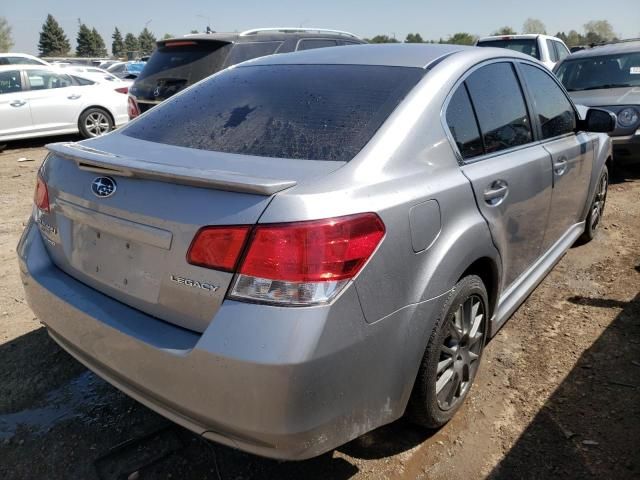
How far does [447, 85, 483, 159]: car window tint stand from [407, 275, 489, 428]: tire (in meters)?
0.59

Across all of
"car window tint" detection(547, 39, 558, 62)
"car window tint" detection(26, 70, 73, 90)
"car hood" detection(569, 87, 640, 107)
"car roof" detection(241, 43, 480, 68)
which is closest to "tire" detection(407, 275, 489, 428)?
"car roof" detection(241, 43, 480, 68)

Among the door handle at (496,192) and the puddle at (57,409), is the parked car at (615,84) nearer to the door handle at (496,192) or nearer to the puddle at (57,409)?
the door handle at (496,192)

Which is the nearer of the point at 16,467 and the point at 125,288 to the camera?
the point at 125,288

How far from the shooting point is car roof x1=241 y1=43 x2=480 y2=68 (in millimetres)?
2568

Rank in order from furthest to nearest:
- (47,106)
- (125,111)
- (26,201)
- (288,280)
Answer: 1. (125,111)
2. (47,106)
3. (26,201)
4. (288,280)

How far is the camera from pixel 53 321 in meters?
2.24

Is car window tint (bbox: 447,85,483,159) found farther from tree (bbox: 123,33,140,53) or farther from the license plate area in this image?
tree (bbox: 123,33,140,53)

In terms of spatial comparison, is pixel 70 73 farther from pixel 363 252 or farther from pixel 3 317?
pixel 363 252

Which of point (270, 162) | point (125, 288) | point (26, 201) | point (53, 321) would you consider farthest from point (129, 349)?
point (26, 201)

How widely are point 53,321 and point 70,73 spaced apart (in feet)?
32.5

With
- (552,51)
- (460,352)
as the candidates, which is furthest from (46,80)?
(552,51)

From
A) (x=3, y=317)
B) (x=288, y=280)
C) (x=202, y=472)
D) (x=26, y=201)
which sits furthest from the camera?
(x=26, y=201)

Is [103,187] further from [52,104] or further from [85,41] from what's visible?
[85,41]

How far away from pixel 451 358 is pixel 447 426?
0.38 m
